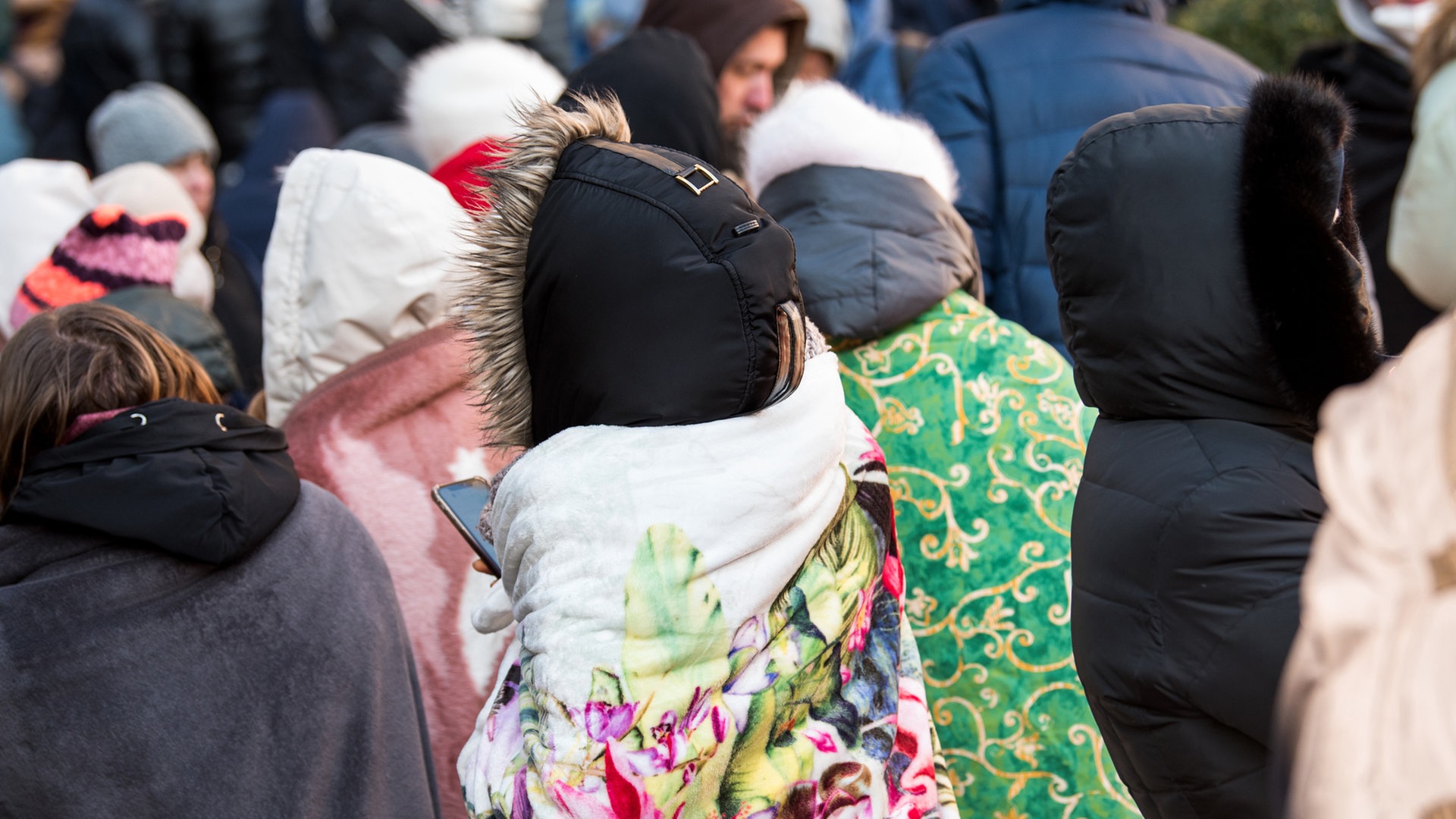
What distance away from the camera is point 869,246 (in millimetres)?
2164

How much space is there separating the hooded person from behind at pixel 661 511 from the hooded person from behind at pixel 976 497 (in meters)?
0.50

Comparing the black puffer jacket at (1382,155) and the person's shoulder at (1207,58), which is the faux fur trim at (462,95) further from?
the black puffer jacket at (1382,155)

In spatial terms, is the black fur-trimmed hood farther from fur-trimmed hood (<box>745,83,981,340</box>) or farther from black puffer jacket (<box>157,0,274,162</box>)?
black puffer jacket (<box>157,0,274,162</box>)

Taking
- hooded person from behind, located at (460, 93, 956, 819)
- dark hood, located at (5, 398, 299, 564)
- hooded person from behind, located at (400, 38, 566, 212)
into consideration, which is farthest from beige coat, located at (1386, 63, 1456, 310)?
dark hood, located at (5, 398, 299, 564)

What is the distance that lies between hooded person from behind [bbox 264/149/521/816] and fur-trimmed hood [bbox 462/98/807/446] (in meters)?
0.71

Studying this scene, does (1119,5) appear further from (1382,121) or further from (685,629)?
(685,629)

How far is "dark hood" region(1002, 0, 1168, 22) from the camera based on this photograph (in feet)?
10.4

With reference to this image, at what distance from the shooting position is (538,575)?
146 centimetres

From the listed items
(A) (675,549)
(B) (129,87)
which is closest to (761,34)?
(A) (675,549)

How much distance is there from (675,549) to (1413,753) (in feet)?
2.92

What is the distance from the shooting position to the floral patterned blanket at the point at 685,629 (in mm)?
1419

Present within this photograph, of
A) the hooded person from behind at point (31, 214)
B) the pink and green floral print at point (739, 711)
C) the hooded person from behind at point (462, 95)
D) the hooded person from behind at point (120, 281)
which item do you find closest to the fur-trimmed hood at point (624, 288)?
the pink and green floral print at point (739, 711)

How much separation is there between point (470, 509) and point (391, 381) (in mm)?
646

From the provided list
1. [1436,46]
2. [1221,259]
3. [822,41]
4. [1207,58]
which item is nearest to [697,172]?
[1221,259]
